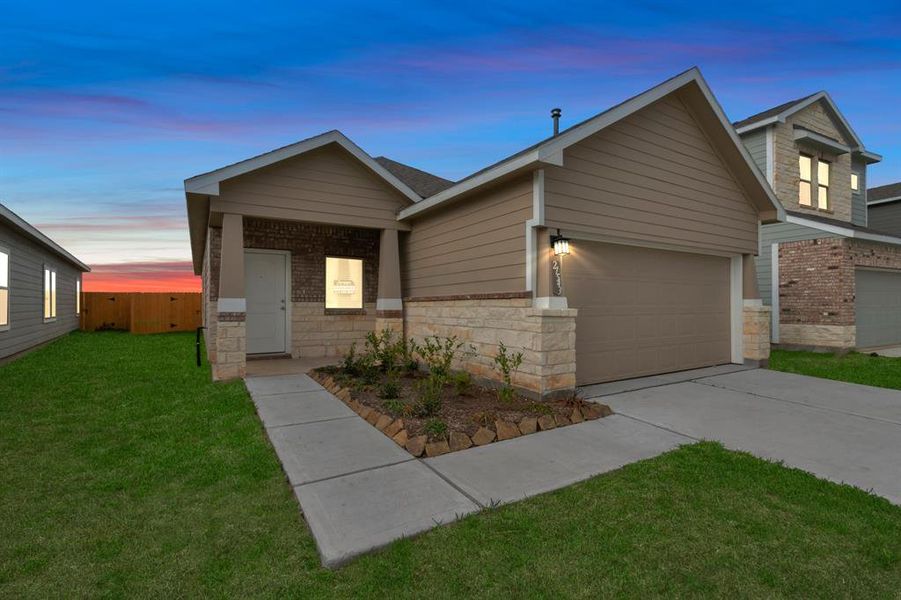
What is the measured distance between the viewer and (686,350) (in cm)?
847

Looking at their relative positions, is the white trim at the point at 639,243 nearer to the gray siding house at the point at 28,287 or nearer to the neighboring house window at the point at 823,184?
the neighboring house window at the point at 823,184

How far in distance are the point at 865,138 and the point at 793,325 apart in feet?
31.5

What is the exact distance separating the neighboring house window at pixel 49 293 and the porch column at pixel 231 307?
472 inches

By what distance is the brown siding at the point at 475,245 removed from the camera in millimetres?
6598

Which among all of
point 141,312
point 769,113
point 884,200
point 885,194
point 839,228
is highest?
point 769,113

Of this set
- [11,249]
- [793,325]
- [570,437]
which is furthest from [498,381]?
[11,249]

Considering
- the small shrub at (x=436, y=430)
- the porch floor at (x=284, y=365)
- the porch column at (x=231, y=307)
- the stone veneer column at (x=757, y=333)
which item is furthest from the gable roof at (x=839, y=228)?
the porch column at (x=231, y=307)

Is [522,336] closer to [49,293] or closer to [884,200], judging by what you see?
[49,293]

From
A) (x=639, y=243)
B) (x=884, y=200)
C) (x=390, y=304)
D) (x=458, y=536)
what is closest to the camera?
(x=458, y=536)

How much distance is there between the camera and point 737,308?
9.20 meters

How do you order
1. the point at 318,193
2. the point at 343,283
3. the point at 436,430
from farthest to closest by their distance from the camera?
the point at 343,283
the point at 318,193
the point at 436,430

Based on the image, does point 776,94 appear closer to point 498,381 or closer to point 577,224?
point 577,224

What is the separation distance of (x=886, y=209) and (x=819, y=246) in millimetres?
12751

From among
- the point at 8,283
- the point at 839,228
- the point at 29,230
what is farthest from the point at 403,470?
the point at 29,230
